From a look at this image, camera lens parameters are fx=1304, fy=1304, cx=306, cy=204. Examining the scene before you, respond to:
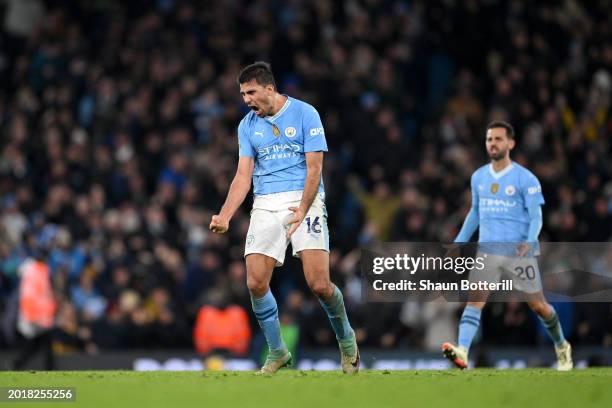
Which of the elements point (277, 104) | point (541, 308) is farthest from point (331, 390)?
point (541, 308)

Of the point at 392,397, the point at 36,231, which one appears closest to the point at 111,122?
the point at 36,231

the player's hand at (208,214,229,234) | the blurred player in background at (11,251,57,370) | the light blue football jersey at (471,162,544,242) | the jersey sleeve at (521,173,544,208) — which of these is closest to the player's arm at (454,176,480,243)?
the light blue football jersey at (471,162,544,242)

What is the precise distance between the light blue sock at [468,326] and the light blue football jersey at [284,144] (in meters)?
2.64

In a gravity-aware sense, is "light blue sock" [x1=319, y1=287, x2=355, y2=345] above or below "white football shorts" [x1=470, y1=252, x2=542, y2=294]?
below

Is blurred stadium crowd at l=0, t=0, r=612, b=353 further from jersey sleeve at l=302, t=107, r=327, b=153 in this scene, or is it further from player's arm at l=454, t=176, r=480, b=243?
jersey sleeve at l=302, t=107, r=327, b=153

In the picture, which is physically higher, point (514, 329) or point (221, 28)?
point (221, 28)

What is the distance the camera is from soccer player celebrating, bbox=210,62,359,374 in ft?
34.5

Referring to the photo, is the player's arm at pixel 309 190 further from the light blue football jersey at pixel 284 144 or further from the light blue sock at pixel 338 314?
the light blue sock at pixel 338 314

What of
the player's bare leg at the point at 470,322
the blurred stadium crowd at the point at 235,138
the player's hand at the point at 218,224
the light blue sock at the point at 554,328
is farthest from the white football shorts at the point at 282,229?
the blurred stadium crowd at the point at 235,138

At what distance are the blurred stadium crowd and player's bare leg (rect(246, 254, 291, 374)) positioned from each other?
7.32 m

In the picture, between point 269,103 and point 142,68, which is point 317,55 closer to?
point 142,68

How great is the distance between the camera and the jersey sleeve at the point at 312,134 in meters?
10.6

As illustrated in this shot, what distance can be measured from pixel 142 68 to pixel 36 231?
4.04 m

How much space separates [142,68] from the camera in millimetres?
22672
